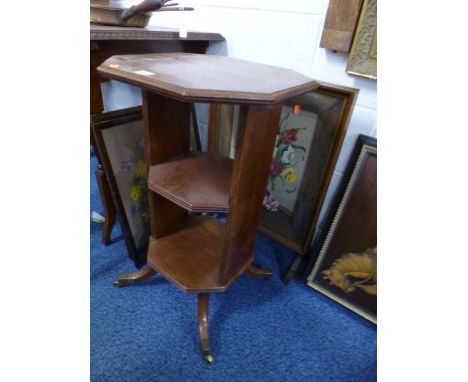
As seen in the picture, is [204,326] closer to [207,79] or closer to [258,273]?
[258,273]

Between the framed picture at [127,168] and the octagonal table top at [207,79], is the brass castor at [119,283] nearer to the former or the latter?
the framed picture at [127,168]

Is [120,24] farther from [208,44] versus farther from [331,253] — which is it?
[331,253]

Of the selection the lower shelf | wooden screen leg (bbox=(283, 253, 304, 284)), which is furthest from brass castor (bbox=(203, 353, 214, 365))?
wooden screen leg (bbox=(283, 253, 304, 284))

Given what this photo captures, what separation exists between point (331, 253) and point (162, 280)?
71cm

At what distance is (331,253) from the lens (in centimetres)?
116

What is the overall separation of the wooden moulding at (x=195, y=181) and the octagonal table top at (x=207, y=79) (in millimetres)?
300

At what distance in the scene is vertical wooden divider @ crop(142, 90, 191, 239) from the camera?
0.83 metres

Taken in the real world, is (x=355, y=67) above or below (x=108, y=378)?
above

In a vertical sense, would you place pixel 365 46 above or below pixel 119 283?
above

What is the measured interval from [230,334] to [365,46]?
1.08 metres

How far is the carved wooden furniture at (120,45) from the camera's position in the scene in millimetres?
918

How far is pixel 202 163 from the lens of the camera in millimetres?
977

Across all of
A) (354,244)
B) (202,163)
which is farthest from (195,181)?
(354,244)
